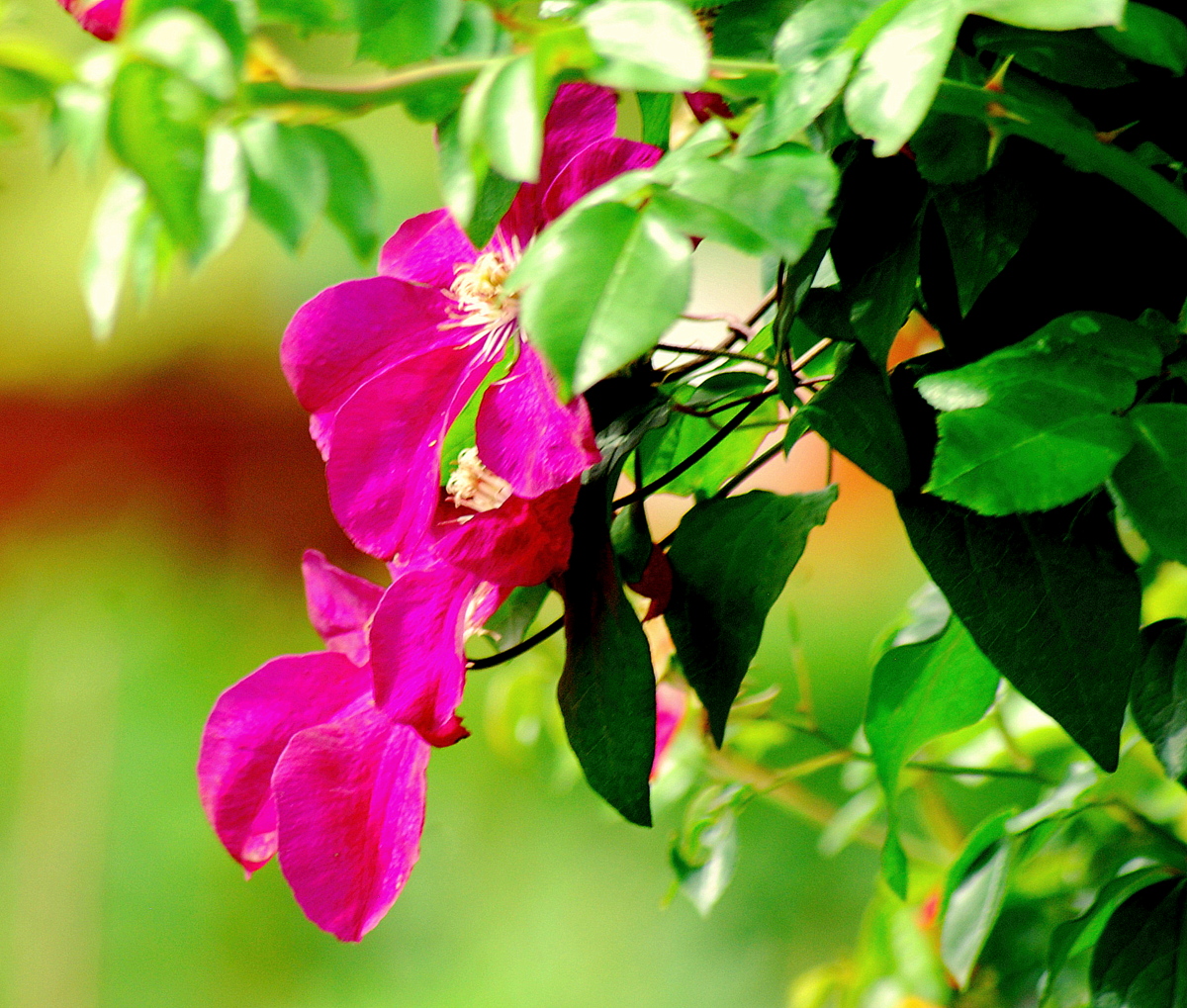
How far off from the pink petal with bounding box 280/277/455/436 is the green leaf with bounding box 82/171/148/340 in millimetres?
56

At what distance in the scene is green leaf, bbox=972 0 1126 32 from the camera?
13cm

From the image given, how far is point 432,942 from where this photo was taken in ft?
4.02

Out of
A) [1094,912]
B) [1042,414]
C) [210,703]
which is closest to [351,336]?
[1042,414]

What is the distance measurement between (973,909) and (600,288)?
238mm

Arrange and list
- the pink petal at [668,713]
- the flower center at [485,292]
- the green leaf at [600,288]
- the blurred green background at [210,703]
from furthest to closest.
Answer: the blurred green background at [210,703], the pink petal at [668,713], the flower center at [485,292], the green leaf at [600,288]

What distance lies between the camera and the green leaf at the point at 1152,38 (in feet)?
0.50

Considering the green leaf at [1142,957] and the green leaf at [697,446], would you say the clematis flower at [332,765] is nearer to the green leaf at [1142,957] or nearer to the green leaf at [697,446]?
the green leaf at [697,446]

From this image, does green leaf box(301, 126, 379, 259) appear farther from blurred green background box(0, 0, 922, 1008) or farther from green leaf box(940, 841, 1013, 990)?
Result: blurred green background box(0, 0, 922, 1008)

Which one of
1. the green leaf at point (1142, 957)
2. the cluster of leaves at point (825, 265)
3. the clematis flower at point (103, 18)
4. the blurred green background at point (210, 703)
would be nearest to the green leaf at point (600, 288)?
the cluster of leaves at point (825, 265)

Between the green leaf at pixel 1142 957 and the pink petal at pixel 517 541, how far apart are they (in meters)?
0.17

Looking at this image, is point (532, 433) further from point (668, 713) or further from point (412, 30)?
point (668, 713)

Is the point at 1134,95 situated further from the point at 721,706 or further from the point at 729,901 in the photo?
the point at 729,901

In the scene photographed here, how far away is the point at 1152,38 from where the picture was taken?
0.50 feet

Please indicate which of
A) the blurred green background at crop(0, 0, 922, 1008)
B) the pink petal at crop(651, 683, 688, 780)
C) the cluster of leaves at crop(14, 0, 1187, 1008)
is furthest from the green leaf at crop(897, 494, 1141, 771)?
the blurred green background at crop(0, 0, 922, 1008)
